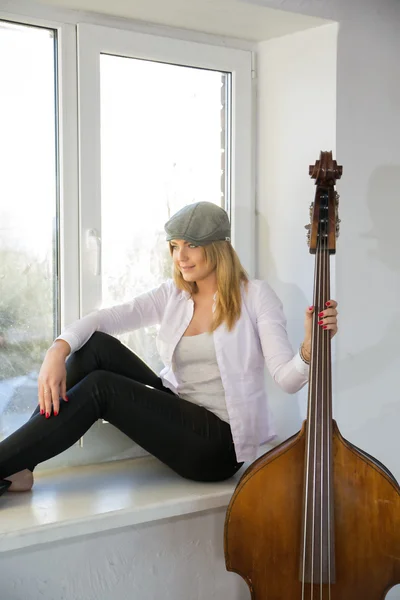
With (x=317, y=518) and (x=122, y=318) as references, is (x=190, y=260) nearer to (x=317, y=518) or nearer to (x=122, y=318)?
(x=122, y=318)

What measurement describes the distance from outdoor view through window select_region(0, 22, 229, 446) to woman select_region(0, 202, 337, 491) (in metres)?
0.18

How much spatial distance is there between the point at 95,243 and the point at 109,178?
0.72 ft

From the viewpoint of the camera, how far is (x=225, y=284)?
7.24 feet

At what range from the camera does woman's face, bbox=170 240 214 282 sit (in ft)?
7.22

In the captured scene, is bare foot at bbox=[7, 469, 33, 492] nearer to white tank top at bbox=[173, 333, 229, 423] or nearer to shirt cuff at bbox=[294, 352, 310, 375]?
white tank top at bbox=[173, 333, 229, 423]

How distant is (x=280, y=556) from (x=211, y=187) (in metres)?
1.32

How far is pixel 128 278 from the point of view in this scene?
8.08ft

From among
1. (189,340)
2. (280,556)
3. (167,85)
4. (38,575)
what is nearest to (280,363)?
(189,340)

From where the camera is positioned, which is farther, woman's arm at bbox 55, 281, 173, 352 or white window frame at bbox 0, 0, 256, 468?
white window frame at bbox 0, 0, 256, 468

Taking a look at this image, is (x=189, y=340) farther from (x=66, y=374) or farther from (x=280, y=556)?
(x=280, y=556)

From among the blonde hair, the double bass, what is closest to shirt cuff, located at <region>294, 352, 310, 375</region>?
the double bass

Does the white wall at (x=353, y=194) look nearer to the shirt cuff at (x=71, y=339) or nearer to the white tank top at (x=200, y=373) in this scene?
the white tank top at (x=200, y=373)

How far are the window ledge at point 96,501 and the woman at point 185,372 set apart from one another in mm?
68

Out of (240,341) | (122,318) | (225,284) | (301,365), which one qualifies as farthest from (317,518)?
(122,318)
